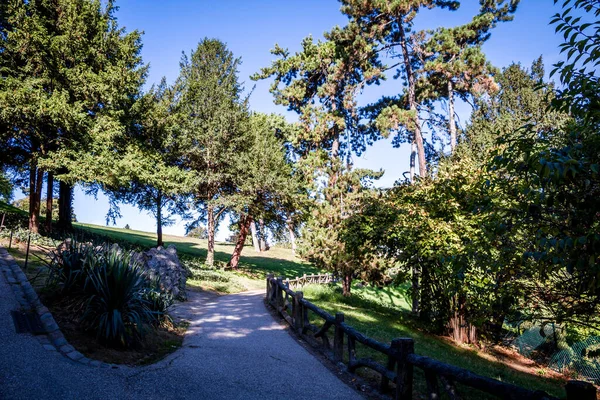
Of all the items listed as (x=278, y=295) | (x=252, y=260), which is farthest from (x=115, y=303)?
(x=252, y=260)

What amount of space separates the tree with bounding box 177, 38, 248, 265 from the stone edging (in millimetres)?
15024

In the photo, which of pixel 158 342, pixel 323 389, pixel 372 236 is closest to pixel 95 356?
pixel 158 342

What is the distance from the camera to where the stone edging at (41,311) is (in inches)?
219

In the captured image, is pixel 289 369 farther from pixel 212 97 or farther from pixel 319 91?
pixel 212 97

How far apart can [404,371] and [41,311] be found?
6826 millimetres

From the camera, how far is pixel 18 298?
776cm

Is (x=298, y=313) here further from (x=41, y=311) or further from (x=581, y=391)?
(x=581, y=391)

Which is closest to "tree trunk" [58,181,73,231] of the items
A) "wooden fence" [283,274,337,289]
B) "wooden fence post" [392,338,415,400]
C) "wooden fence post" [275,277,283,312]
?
"wooden fence" [283,274,337,289]

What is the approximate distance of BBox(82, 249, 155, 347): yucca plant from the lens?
6.27 metres

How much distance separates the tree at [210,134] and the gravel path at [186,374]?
18.5 metres

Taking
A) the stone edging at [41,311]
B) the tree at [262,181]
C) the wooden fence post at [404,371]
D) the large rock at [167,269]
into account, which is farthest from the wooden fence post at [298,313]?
the tree at [262,181]

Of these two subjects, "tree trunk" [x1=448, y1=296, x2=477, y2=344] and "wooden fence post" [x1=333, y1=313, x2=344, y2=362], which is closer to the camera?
"wooden fence post" [x1=333, y1=313, x2=344, y2=362]

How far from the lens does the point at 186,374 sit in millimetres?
5668

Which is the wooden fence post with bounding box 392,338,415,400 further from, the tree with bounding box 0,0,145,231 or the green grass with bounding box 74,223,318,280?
the green grass with bounding box 74,223,318,280
